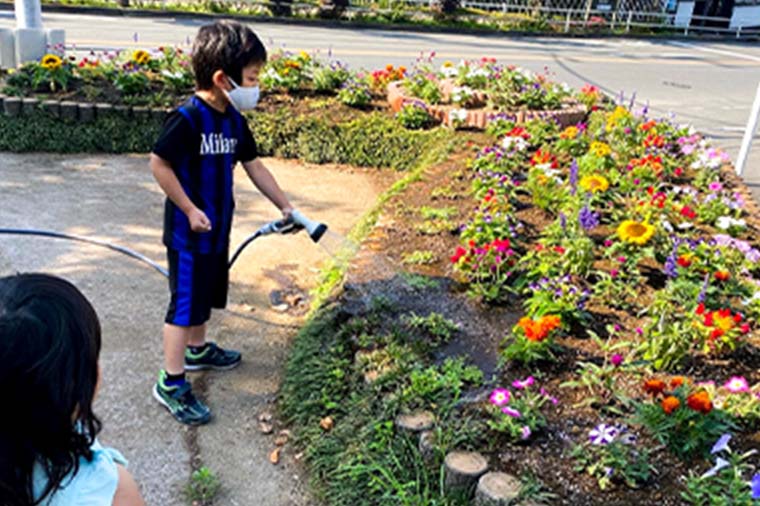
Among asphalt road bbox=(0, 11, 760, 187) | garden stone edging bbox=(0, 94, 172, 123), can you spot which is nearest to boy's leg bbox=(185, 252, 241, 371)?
garden stone edging bbox=(0, 94, 172, 123)

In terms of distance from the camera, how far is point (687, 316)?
115 inches

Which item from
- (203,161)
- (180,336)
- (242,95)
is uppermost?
(242,95)

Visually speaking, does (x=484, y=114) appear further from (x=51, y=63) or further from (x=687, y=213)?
(x=51, y=63)

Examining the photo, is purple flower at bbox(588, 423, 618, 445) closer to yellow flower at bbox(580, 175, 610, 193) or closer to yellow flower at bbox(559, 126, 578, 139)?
yellow flower at bbox(580, 175, 610, 193)

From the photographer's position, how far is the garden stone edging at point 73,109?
19.4 ft

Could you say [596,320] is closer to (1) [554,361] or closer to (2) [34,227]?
(1) [554,361]

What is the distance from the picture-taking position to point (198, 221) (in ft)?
8.49

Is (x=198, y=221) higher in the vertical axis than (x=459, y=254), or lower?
higher

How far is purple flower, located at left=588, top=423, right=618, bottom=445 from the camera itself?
2.25 m

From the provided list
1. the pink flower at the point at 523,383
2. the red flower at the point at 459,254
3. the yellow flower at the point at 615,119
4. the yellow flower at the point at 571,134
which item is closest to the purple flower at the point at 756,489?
the pink flower at the point at 523,383

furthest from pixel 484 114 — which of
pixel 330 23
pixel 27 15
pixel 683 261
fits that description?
pixel 330 23

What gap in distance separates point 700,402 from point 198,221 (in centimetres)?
192

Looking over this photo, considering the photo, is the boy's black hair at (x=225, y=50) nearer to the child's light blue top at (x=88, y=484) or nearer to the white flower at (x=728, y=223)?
the child's light blue top at (x=88, y=484)

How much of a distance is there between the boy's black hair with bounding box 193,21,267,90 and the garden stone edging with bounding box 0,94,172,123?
342 centimetres
